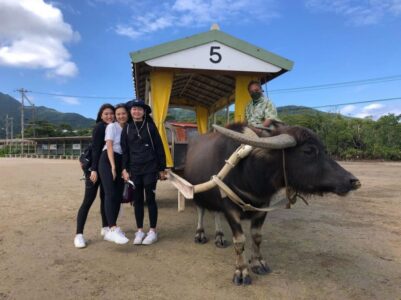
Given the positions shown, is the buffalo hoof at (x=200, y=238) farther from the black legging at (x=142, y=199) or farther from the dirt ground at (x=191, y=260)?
the black legging at (x=142, y=199)

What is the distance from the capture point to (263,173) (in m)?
3.12

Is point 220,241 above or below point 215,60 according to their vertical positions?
below

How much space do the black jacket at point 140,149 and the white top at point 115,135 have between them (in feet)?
0.23

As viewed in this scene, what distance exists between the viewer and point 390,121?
92.8 ft

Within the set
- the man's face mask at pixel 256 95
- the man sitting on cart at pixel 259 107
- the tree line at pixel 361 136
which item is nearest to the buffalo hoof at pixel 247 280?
the man sitting on cart at pixel 259 107

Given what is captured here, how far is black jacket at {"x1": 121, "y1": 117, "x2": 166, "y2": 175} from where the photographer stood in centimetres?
416

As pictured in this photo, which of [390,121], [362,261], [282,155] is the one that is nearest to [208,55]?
[282,155]

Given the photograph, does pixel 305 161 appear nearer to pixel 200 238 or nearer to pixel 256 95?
pixel 256 95

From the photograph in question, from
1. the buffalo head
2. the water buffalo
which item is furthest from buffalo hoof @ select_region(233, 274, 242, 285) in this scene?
the buffalo head

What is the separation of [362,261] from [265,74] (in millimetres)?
3338

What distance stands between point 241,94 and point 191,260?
320cm

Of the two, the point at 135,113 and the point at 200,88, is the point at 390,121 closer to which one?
the point at 200,88

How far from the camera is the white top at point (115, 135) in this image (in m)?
4.11

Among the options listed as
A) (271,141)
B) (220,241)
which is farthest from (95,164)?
(271,141)
